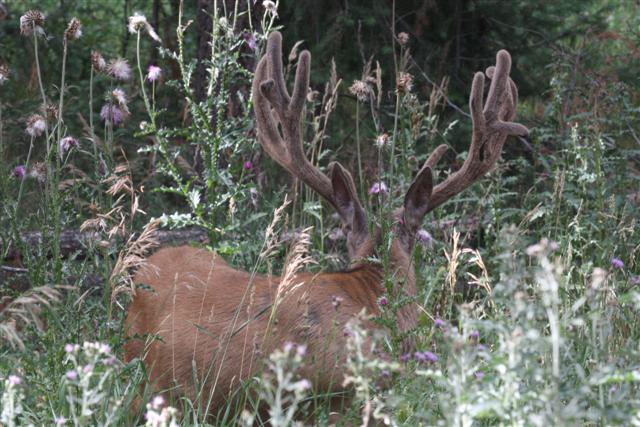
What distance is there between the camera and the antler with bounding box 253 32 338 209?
4.56 m

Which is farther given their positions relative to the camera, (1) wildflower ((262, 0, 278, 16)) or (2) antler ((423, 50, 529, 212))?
(1) wildflower ((262, 0, 278, 16))

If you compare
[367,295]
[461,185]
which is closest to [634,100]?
[461,185]

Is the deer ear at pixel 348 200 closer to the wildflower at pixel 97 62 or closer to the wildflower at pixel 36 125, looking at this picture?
the wildflower at pixel 97 62

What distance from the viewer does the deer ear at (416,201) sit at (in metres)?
4.51

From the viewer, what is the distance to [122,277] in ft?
11.6

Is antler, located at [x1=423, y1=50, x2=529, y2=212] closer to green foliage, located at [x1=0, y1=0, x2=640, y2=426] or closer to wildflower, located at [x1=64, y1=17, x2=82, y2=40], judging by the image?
green foliage, located at [x1=0, y1=0, x2=640, y2=426]

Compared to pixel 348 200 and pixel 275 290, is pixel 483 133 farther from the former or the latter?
pixel 275 290

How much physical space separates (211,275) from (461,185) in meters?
1.20

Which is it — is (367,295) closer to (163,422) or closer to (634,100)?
(163,422)

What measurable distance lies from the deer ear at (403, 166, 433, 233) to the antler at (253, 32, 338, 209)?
31 cm

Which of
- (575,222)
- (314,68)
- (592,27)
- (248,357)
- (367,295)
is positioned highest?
(592,27)

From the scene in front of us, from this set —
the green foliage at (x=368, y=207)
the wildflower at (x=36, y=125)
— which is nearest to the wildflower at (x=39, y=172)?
the green foliage at (x=368, y=207)

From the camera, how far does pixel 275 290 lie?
4.20 m

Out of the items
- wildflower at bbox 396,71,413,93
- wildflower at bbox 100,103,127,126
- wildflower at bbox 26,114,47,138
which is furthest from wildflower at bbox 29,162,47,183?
wildflower at bbox 396,71,413,93
